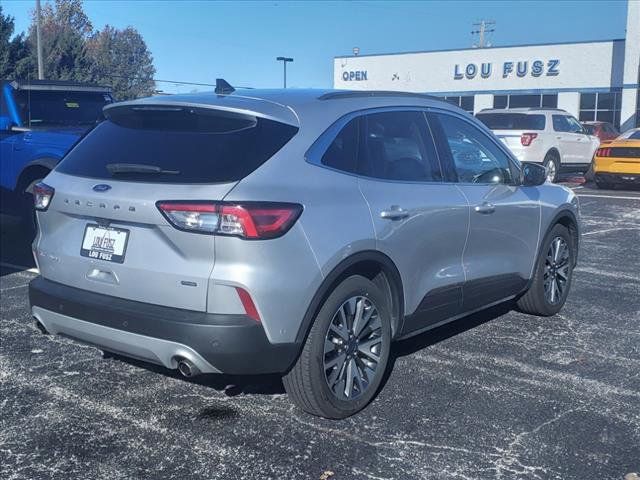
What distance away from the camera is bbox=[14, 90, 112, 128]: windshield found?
9789 mm

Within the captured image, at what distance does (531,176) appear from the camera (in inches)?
232

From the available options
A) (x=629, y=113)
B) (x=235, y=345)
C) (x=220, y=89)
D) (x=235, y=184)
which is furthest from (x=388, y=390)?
(x=629, y=113)

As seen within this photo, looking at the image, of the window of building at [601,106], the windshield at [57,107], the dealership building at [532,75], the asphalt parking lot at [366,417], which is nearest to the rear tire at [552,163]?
the windshield at [57,107]

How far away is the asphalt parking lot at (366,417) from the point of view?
12.5ft

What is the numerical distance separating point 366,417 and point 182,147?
70.3 inches

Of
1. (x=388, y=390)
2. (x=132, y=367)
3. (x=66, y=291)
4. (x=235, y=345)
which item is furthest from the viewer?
(x=132, y=367)

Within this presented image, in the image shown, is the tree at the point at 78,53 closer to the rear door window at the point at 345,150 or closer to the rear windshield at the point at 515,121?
the rear windshield at the point at 515,121

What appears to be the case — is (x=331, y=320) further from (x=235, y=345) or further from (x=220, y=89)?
(x=220, y=89)

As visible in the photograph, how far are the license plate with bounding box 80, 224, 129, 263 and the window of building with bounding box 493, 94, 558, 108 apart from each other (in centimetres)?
3830

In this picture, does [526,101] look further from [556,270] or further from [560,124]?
[556,270]

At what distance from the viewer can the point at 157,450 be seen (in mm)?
3949

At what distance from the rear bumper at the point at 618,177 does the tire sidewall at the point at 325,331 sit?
44.7ft

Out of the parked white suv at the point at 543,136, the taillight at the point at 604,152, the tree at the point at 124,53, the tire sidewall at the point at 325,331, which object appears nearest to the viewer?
the tire sidewall at the point at 325,331

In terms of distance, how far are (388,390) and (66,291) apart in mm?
1968
